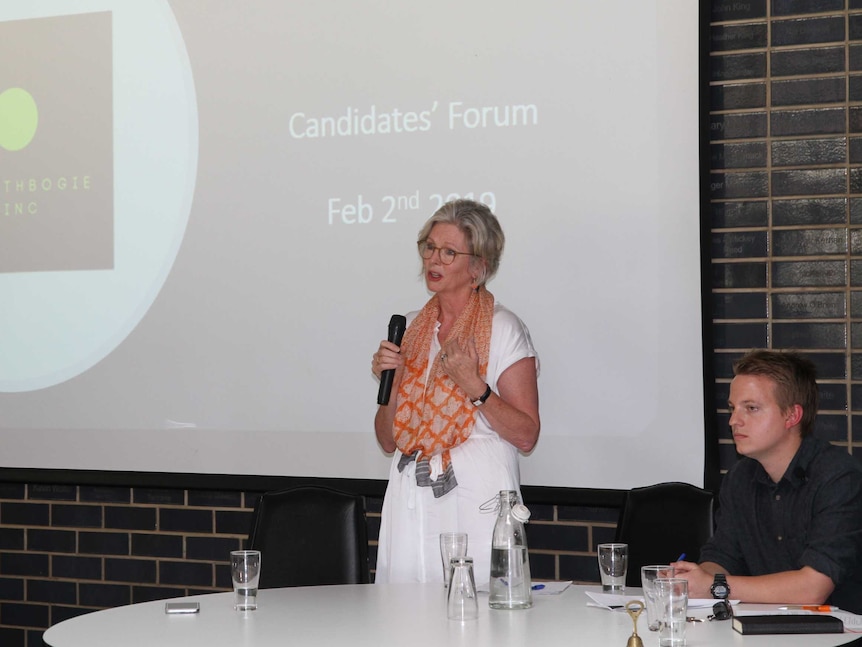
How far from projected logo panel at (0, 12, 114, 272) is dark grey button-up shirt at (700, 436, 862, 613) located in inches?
100.0

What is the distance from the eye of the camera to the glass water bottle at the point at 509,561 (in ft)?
7.09

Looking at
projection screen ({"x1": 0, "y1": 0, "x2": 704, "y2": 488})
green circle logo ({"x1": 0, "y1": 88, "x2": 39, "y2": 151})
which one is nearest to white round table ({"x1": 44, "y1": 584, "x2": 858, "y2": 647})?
projection screen ({"x1": 0, "y1": 0, "x2": 704, "y2": 488})

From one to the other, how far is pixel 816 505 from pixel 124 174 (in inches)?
110

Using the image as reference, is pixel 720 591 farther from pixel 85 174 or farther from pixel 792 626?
pixel 85 174

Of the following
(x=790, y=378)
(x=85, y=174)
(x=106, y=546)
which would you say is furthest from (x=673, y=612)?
(x=85, y=174)

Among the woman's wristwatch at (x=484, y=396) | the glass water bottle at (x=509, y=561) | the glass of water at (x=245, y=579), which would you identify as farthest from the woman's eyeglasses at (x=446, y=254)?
the glass of water at (x=245, y=579)

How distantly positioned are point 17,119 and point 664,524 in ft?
9.45

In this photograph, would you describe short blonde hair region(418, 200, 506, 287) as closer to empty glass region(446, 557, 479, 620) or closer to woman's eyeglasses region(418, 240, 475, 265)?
woman's eyeglasses region(418, 240, 475, 265)

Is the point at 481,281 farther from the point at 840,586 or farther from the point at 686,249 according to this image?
the point at 840,586

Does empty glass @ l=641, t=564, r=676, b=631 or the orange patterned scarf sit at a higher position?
the orange patterned scarf

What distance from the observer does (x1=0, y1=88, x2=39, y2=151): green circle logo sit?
13.6ft

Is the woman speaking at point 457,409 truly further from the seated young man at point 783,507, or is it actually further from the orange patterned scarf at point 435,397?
the seated young man at point 783,507

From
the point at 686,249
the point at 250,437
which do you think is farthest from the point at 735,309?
the point at 250,437

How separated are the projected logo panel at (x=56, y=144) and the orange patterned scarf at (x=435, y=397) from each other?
1543 mm
